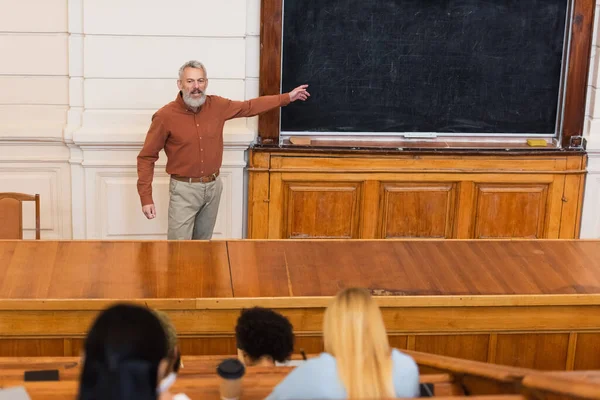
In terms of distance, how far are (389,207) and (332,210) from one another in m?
0.39

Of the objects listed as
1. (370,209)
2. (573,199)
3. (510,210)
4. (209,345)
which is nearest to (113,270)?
(209,345)

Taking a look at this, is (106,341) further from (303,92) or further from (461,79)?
(461,79)

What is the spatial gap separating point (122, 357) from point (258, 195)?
423 centimetres

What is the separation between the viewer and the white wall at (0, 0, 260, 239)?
5836mm

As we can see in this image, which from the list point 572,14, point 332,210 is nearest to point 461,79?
point 572,14

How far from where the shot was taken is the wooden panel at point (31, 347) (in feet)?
12.6

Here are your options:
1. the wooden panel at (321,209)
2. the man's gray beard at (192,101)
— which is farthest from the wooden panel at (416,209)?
the man's gray beard at (192,101)

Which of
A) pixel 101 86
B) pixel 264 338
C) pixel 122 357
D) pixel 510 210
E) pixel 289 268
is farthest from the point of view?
pixel 510 210

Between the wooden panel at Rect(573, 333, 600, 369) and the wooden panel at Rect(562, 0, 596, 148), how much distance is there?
2458 mm

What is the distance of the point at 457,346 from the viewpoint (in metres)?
4.09

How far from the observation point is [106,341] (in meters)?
1.97

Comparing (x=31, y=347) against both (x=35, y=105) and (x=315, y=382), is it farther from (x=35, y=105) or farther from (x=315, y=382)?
(x=35, y=105)

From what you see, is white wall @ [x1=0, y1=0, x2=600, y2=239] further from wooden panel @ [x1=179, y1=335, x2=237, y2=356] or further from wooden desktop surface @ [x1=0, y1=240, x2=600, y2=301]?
wooden panel @ [x1=179, y1=335, x2=237, y2=356]

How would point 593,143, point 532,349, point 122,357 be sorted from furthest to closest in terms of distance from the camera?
point 593,143 → point 532,349 → point 122,357
